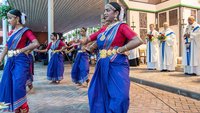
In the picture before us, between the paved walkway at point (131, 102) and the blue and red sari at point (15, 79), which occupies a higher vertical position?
the blue and red sari at point (15, 79)

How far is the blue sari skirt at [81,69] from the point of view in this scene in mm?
6895

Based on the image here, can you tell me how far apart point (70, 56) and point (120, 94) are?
60.9 ft

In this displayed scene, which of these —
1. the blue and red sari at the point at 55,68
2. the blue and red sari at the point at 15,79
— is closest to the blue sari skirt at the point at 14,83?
the blue and red sari at the point at 15,79

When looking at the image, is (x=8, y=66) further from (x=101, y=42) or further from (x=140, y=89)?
(x=140, y=89)

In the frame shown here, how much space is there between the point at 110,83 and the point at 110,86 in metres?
0.03

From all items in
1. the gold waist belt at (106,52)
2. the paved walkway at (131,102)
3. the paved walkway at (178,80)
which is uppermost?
the gold waist belt at (106,52)

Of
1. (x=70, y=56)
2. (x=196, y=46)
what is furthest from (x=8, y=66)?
(x=70, y=56)

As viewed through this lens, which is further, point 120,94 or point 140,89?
point 140,89

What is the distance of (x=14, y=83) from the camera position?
3.62 m

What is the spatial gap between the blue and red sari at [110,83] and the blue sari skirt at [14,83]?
4.47ft

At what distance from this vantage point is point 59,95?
5.82 metres

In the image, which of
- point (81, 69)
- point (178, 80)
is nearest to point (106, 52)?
point (81, 69)

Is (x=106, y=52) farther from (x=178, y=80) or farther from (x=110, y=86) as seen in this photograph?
(x=178, y=80)

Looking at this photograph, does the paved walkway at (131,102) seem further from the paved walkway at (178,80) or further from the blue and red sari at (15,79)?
the blue and red sari at (15,79)
